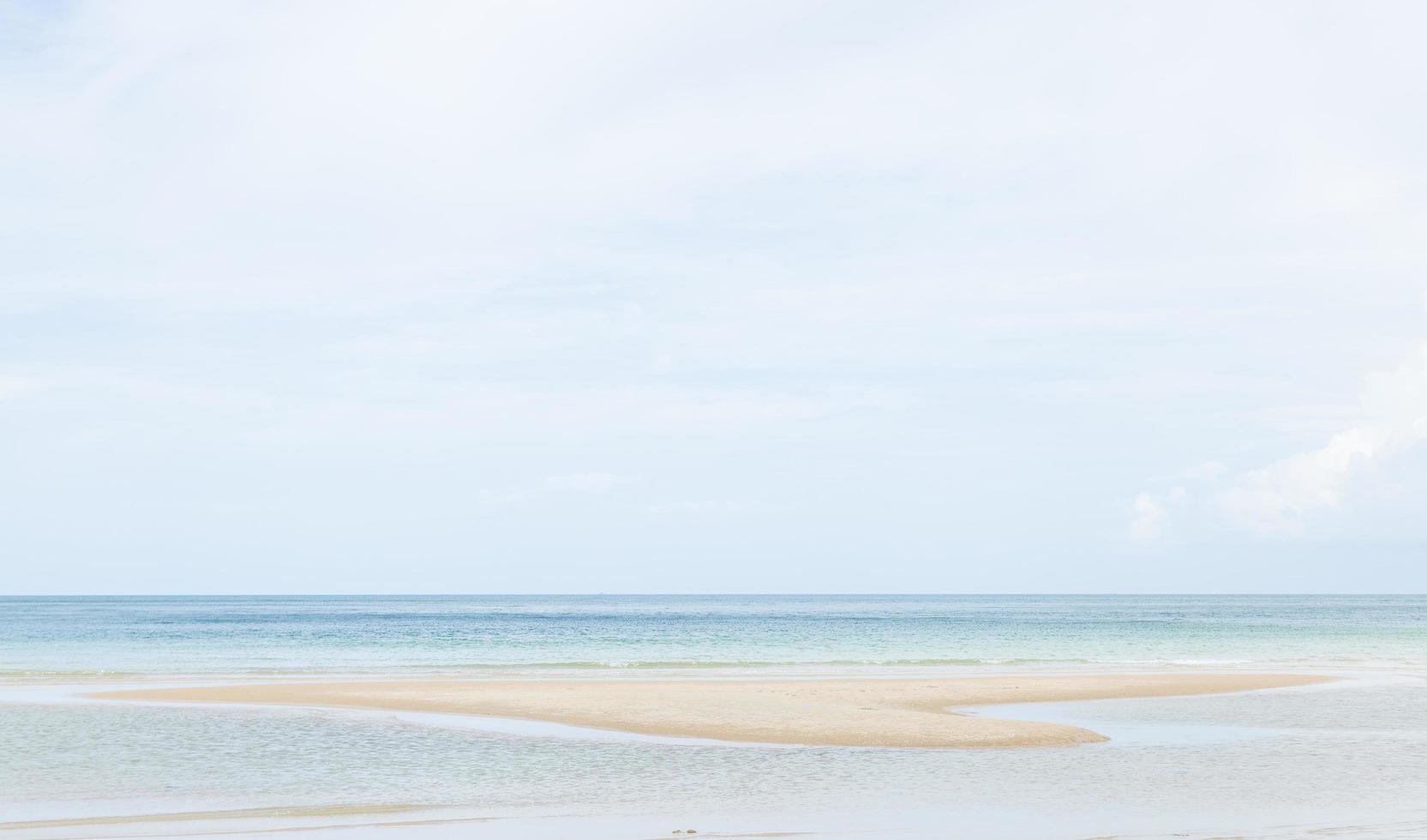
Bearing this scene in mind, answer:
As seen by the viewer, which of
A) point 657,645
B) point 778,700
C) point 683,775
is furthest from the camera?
point 657,645

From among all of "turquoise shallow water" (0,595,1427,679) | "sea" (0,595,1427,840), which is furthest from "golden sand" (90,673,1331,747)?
"turquoise shallow water" (0,595,1427,679)

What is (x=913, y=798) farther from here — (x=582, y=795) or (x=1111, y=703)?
(x=1111, y=703)

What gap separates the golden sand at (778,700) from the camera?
86.7ft

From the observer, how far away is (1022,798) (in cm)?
1822

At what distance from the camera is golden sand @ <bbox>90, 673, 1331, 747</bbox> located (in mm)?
26422

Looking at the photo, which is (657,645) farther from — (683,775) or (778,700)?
(683,775)

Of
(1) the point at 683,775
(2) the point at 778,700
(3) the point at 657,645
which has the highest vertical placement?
(1) the point at 683,775

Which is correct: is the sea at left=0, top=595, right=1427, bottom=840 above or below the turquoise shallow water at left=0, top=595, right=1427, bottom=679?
above

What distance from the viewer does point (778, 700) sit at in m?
33.4

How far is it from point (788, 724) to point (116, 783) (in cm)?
1421

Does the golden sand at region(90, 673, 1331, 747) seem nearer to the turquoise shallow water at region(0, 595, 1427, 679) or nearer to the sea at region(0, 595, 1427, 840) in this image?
the sea at region(0, 595, 1427, 840)

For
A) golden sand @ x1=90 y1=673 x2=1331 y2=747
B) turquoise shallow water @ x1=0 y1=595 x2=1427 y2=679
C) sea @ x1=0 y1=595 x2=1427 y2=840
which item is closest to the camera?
sea @ x1=0 y1=595 x2=1427 y2=840

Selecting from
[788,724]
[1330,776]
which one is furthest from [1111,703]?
[1330,776]

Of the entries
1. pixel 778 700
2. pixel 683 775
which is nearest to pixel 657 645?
pixel 778 700
